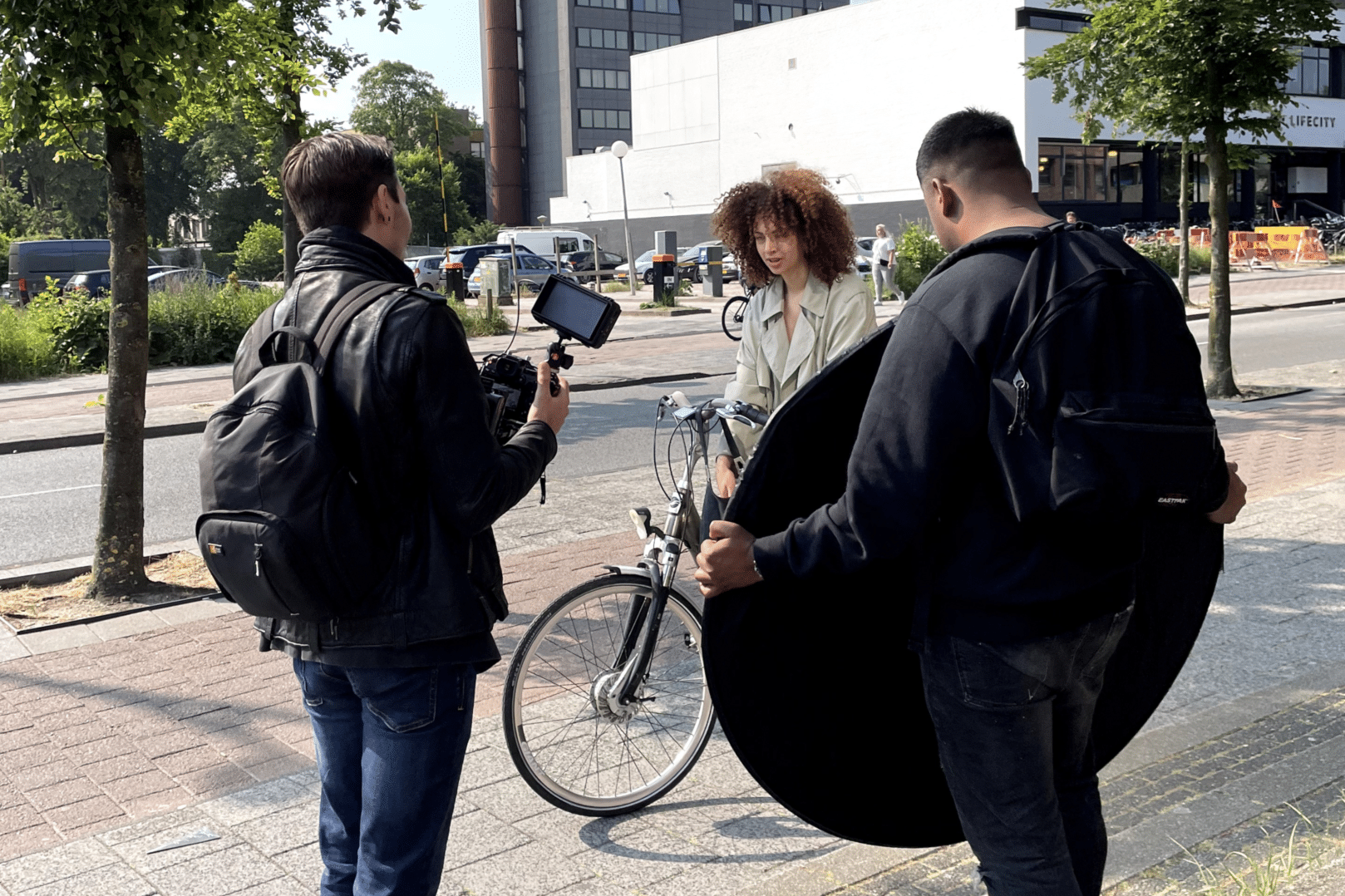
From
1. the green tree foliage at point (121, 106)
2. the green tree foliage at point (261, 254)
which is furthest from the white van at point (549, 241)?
the green tree foliage at point (121, 106)

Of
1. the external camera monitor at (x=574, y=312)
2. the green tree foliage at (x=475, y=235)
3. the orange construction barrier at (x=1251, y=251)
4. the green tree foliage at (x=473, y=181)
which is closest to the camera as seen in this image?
the external camera monitor at (x=574, y=312)

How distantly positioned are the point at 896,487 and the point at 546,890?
1794mm

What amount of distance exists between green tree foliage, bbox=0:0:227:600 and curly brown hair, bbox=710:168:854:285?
3.45m

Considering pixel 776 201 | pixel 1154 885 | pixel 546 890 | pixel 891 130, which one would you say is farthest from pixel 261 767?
pixel 891 130

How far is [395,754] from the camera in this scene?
242 cm

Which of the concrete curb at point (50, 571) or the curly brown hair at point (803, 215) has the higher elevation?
the curly brown hair at point (803, 215)

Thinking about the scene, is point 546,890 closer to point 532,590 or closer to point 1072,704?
point 1072,704

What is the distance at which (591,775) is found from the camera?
3.84 m

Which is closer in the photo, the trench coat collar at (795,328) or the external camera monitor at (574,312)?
the external camera monitor at (574,312)

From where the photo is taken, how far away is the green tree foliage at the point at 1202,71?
11188mm

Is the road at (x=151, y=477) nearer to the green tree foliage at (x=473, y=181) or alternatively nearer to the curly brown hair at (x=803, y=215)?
the curly brown hair at (x=803, y=215)

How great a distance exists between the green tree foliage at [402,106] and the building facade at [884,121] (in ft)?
88.4

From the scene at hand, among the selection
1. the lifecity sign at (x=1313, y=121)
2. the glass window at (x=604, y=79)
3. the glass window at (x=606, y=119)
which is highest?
the glass window at (x=604, y=79)

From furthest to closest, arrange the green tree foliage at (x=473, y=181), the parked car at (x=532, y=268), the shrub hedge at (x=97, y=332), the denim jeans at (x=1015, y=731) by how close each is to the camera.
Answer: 1. the green tree foliage at (x=473, y=181)
2. the parked car at (x=532, y=268)
3. the shrub hedge at (x=97, y=332)
4. the denim jeans at (x=1015, y=731)
